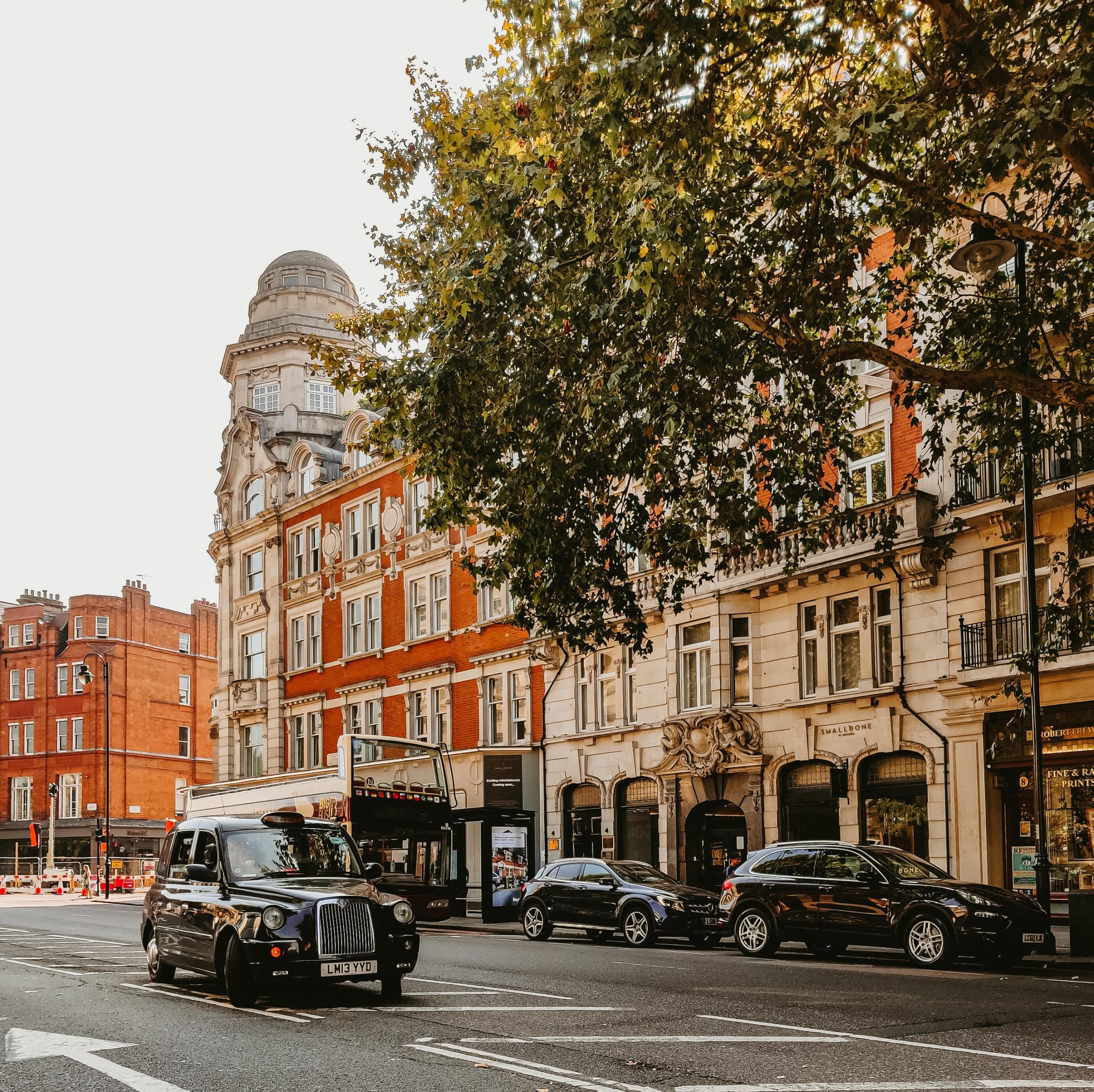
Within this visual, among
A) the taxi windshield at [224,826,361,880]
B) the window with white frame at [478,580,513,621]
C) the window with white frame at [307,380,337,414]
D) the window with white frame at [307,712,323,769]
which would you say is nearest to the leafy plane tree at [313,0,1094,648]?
the taxi windshield at [224,826,361,880]

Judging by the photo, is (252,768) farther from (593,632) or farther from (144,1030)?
(144,1030)

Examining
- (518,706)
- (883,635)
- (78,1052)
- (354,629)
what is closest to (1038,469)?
(883,635)

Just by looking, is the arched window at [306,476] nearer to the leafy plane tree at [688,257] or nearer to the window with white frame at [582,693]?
the window with white frame at [582,693]

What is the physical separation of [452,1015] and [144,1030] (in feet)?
8.33

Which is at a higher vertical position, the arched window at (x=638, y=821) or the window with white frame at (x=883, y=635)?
the window with white frame at (x=883, y=635)

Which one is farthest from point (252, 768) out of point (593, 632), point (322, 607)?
point (593, 632)

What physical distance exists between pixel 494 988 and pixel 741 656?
16580mm

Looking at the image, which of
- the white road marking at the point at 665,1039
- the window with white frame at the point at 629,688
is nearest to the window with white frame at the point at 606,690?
the window with white frame at the point at 629,688

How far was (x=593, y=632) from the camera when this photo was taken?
19.9 m

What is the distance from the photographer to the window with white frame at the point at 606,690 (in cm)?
3397

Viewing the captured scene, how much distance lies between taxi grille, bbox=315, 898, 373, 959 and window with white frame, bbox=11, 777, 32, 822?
7043 cm

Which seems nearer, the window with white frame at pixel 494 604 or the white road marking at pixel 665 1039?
the white road marking at pixel 665 1039

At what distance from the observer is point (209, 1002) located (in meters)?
12.8

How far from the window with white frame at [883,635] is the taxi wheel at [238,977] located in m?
16.9
